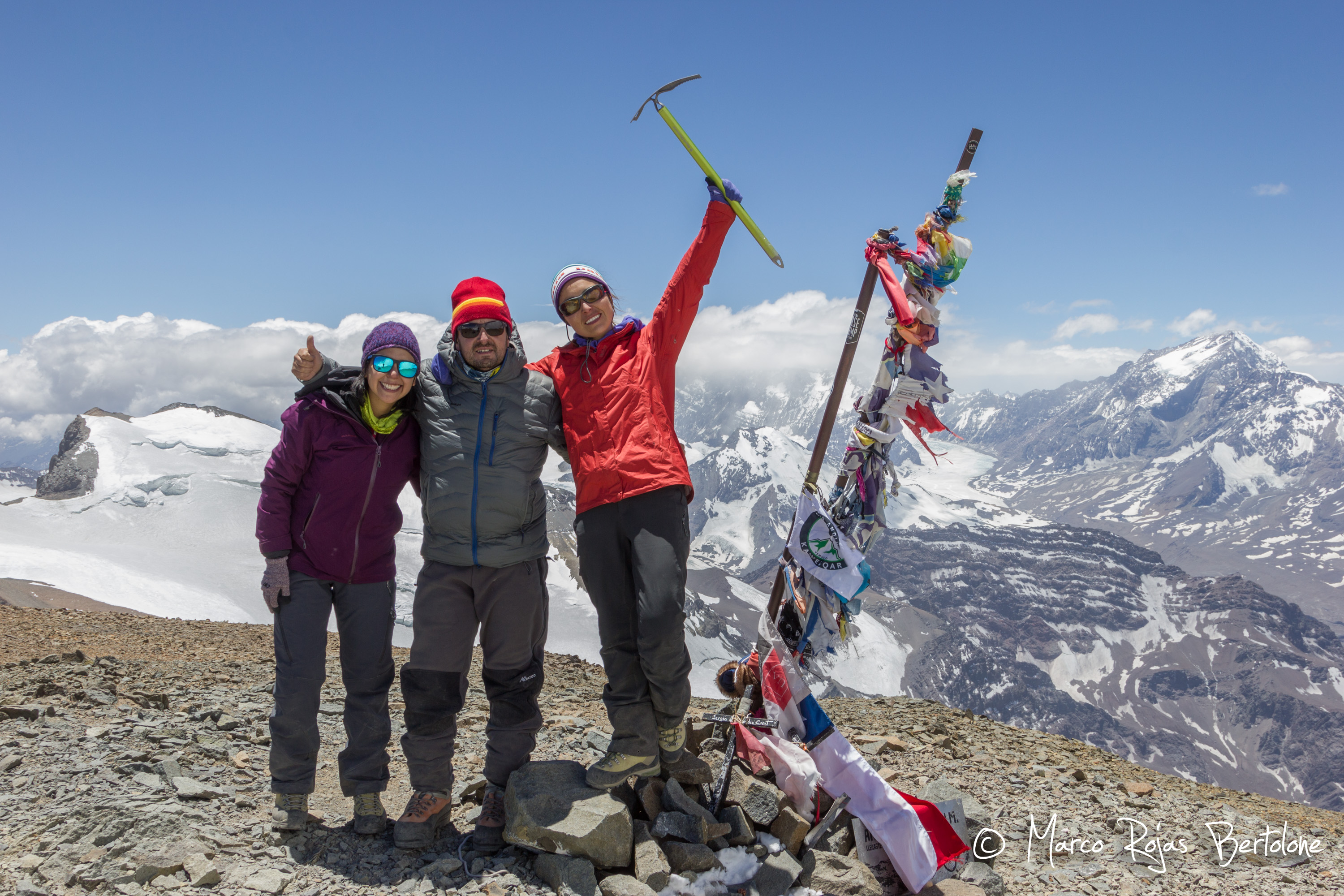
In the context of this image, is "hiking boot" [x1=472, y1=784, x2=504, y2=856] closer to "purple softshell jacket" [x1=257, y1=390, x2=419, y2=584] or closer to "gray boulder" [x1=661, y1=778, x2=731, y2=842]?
"gray boulder" [x1=661, y1=778, x2=731, y2=842]

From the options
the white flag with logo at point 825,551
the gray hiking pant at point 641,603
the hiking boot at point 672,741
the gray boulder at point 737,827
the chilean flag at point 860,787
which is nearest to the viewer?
the gray hiking pant at point 641,603

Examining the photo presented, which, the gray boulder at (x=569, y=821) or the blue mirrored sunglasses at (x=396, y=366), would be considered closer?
the gray boulder at (x=569, y=821)

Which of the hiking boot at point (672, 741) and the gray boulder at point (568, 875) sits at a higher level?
the hiking boot at point (672, 741)

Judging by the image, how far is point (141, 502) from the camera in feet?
127

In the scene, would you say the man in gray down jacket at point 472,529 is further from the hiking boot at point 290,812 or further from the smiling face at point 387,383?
the hiking boot at point 290,812

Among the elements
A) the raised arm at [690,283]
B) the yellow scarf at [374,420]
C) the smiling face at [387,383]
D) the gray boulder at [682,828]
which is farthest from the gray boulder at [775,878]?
the smiling face at [387,383]

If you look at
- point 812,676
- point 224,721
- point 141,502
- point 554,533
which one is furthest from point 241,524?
point 554,533

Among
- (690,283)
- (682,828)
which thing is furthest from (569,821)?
(690,283)

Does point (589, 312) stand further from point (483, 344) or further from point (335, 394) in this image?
point (335, 394)

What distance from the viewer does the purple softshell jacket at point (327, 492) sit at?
5379 mm

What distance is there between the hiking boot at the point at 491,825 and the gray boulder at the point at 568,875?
0.44 m

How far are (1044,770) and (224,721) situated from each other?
30.5 ft

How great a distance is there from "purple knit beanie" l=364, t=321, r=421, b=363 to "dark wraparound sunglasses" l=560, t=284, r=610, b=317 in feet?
3.70

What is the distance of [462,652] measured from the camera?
18.3 feet
